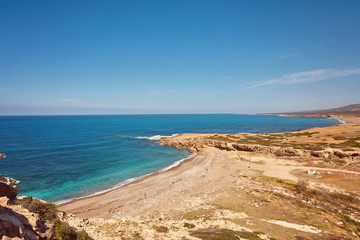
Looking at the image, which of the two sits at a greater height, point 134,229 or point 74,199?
point 134,229

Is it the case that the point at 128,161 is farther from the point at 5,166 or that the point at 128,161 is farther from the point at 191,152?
the point at 5,166

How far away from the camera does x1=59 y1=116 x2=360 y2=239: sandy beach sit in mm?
16688

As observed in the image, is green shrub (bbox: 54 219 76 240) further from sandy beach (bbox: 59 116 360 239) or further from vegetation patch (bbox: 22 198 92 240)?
sandy beach (bbox: 59 116 360 239)

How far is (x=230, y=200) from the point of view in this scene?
77.8ft

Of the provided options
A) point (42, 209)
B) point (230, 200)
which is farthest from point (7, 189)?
point (230, 200)

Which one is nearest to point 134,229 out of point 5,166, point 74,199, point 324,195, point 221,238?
point 221,238

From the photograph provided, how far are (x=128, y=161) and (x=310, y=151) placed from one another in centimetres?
5047

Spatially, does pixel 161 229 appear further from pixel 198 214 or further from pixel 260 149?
pixel 260 149

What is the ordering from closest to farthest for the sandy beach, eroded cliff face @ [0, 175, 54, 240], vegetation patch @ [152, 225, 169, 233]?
eroded cliff face @ [0, 175, 54, 240] → vegetation patch @ [152, 225, 169, 233] → the sandy beach

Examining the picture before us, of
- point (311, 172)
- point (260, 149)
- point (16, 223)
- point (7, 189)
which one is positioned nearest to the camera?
point (16, 223)

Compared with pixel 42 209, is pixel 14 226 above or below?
above

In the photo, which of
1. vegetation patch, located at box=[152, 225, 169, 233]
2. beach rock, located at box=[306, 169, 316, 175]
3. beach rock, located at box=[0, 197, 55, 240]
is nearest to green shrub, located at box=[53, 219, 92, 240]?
beach rock, located at box=[0, 197, 55, 240]

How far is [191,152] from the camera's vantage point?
2420 inches

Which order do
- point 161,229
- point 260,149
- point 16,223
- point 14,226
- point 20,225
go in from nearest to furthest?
point 14,226 → point 16,223 → point 20,225 → point 161,229 → point 260,149
